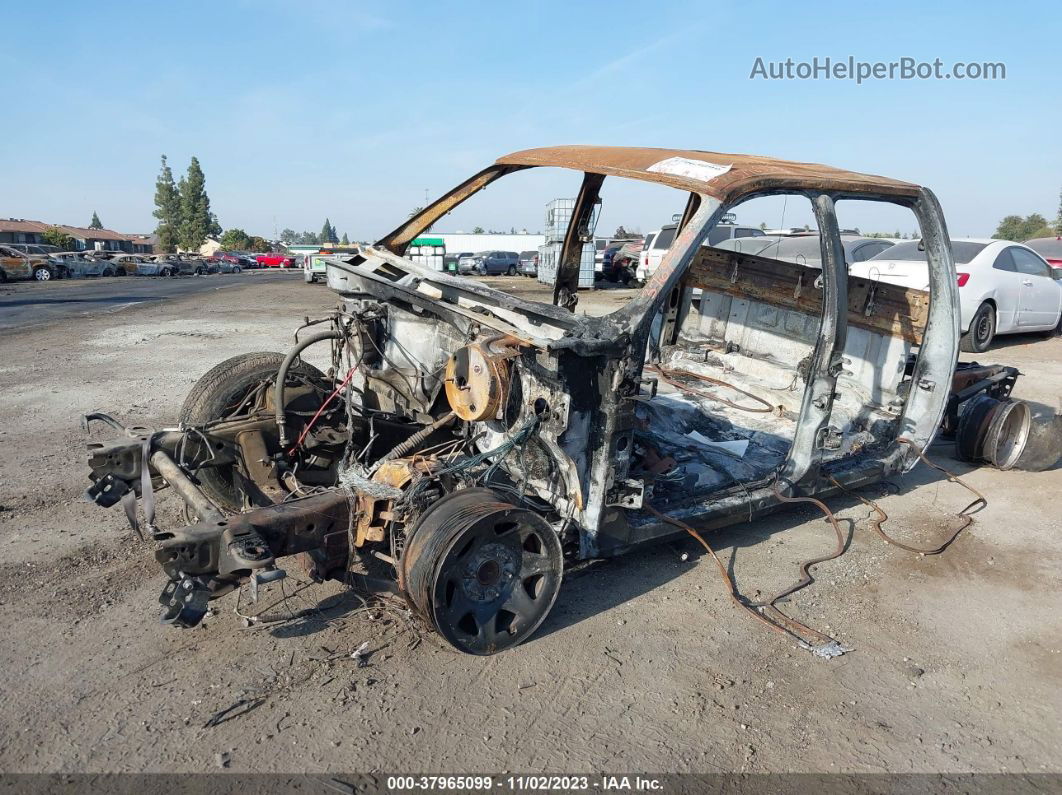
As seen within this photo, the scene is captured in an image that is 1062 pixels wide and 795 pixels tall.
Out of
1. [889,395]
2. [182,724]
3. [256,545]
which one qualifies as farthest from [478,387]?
[889,395]

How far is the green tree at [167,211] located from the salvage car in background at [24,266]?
5439cm

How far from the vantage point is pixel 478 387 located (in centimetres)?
301

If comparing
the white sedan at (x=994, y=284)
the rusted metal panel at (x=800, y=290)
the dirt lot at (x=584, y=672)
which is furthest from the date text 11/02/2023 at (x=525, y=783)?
the white sedan at (x=994, y=284)

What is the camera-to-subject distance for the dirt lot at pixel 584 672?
8.01ft

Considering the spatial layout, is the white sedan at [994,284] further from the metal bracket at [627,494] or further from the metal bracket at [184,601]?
the metal bracket at [184,601]

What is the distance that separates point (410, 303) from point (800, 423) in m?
2.17

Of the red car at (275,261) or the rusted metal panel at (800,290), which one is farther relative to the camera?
the red car at (275,261)

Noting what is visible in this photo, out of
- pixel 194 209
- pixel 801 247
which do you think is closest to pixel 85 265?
pixel 801 247

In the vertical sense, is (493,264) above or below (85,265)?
below

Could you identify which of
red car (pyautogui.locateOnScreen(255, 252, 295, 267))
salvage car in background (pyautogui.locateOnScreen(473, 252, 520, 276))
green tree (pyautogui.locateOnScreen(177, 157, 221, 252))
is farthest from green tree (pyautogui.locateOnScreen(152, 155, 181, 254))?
salvage car in background (pyautogui.locateOnScreen(473, 252, 520, 276))

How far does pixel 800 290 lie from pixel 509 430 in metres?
3.30

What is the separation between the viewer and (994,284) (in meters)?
10.4

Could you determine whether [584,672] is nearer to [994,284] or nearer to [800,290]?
[800,290]

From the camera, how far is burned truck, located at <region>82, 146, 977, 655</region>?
2879 millimetres
